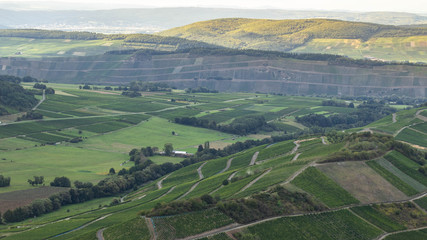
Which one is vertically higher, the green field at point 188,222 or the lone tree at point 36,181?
the green field at point 188,222

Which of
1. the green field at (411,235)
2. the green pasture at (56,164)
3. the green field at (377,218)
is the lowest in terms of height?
the green pasture at (56,164)

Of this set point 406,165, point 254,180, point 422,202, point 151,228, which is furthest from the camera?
point 406,165

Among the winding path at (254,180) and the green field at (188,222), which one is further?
the winding path at (254,180)

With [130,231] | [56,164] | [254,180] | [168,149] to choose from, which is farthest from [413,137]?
[130,231]

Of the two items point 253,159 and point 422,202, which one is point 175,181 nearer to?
point 253,159

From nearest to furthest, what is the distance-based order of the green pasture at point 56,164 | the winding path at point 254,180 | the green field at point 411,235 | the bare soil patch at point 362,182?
the green field at point 411,235 → the bare soil patch at point 362,182 → the winding path at point 254,180 → the green pasture at point 56,164

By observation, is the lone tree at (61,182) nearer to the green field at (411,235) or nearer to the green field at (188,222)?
the green field at (188,222)

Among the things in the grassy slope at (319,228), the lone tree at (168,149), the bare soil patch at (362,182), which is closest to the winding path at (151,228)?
the grassy slope at (319,228)

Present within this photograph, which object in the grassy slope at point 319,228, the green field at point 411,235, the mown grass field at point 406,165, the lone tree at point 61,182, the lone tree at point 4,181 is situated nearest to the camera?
the grassy slope at point 319,228

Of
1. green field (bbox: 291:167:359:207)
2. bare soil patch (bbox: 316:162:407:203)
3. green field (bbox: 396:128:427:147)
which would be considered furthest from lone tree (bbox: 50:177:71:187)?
green field (bbox: 396:128:427:147)

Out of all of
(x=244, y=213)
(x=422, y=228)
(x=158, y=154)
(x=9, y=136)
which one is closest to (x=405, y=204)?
(x=422, y=228)
